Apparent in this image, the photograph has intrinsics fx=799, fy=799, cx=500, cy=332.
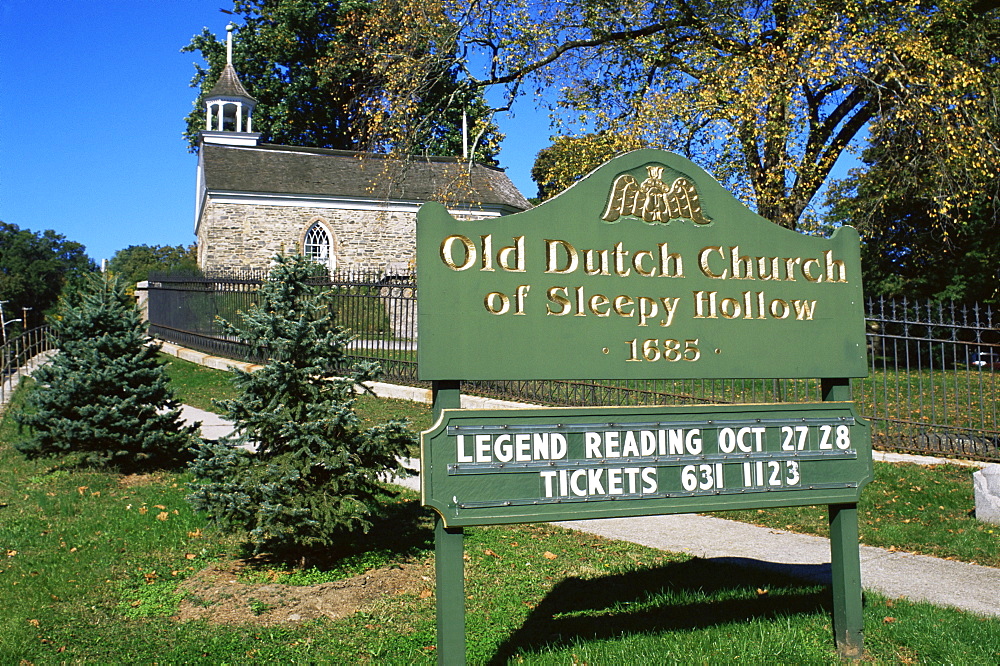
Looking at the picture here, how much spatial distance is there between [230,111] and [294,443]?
36381 millimetres

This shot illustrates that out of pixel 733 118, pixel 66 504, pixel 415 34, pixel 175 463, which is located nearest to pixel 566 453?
pixel 66 504

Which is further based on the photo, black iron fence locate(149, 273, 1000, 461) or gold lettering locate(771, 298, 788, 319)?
black iron fence locate(149, 273, 1000, 461)

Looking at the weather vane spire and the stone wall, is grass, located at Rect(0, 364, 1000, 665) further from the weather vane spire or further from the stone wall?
the weather vane spire

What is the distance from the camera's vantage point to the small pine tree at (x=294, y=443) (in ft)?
17.1

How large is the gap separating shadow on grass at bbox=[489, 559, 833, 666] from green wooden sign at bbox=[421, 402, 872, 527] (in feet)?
3.12

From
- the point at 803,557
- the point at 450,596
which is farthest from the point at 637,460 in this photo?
the point at 803,557

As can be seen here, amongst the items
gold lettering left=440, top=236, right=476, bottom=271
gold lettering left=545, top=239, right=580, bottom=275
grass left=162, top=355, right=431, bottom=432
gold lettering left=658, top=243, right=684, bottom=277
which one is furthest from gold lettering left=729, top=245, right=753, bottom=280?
grass left=162, top=355, right=431, bottom=432

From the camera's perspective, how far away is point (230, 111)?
38.0m

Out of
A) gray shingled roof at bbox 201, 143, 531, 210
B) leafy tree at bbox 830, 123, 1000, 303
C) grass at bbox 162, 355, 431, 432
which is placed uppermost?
gray shingled roof at bbox 201, 143, 531, 210

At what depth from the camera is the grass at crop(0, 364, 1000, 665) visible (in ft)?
13.9

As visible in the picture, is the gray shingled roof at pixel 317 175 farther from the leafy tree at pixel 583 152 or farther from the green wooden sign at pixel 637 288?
the green wooden sign at pixel 637 288

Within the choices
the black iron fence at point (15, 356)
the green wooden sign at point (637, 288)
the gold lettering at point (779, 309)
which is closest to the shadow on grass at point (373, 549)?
the green wooden sign at point (637, 288)

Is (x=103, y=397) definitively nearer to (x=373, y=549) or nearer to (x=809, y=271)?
(x=373, y=549)

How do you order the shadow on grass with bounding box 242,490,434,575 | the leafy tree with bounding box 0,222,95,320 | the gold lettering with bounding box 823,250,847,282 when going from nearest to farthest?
the gold lettering with bounding box 823,250,847,282, the shadow on grass with bounding box 242,490,434,575, the leafy tree with bounding box 0,222,95,320
